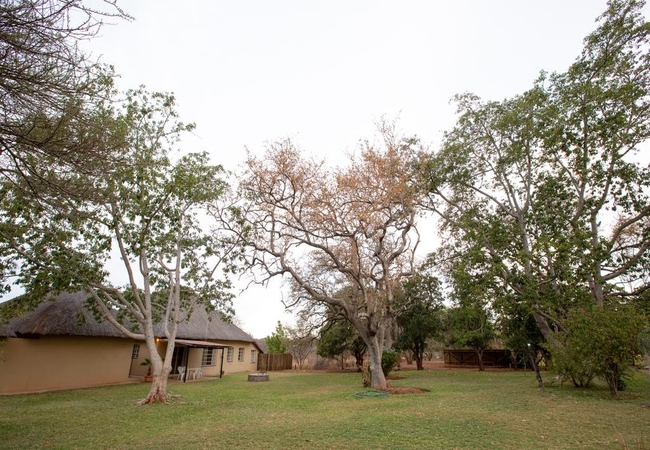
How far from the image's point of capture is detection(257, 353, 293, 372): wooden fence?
101ft

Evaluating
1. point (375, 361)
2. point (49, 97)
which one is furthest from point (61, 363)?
point (49, 97)

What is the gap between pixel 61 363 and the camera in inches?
610

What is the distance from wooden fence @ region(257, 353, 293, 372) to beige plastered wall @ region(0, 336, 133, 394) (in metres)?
13.6

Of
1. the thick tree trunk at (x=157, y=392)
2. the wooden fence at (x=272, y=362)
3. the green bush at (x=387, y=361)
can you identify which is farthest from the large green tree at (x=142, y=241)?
the wooden fence at (x=272, y=362)

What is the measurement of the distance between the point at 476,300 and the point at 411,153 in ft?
21.9

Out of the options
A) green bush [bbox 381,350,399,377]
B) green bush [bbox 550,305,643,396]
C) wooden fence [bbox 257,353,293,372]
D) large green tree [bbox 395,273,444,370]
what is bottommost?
wooden fence [bbox 257,353,293,372]

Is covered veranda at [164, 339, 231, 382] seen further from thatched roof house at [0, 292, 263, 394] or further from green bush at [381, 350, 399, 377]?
green bush at [381, 350, 399, 377]

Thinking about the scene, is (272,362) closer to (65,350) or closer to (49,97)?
(65,350)

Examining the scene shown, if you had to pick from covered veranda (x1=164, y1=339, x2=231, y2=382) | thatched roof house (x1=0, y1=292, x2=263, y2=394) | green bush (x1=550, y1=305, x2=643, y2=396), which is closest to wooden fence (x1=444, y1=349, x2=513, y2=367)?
green bush (x1=550, y1=305, x2=643, y2=396)

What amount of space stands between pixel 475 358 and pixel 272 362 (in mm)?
17191

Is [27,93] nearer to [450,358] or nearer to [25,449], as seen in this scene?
[25,449]

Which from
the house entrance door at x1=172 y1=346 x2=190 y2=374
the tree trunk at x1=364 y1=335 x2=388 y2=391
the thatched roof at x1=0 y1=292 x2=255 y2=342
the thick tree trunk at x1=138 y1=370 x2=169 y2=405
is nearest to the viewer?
the thick tree trunk at x1=138 y1=370 x2=169 y2=405

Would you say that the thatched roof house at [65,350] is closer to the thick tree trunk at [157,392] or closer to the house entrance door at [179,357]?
the house entrance door at [179,357]

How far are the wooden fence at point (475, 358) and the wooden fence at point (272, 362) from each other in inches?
566
